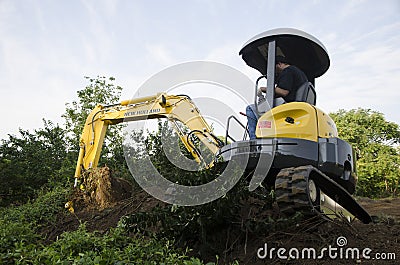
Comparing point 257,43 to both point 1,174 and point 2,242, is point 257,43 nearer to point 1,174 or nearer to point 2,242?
point 2,242

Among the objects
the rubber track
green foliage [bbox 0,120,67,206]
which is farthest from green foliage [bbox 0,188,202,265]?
green foliage [bbox 0,120,67,206]

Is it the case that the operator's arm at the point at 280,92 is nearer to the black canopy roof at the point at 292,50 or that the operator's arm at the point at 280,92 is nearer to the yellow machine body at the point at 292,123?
the yellow machine body at the point at 292,123

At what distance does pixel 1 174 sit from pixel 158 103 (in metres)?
5.85

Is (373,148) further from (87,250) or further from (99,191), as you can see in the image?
(87,250)

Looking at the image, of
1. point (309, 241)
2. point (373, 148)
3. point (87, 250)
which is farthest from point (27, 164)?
point (373, 148)

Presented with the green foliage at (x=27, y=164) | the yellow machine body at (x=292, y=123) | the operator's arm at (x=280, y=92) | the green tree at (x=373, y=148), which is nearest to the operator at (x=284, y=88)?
the operator's arm at (x=280, y=92)

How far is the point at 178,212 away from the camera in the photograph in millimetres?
4441

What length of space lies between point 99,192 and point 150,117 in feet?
5.84

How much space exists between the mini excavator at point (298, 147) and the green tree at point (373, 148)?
38.6 feet

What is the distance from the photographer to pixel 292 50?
5496mm

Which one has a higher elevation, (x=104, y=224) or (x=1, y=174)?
(x=1, y=174)

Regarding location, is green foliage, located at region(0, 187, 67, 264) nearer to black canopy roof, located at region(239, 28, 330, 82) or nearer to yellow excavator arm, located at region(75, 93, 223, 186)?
yellow excavator arm, located at region(75, 93, 223, 186)

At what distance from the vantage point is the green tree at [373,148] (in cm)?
1819

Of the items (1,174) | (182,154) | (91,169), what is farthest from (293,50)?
(1,174)
